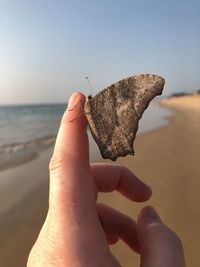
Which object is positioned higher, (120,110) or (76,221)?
(120,110)

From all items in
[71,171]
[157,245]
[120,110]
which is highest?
[120,110]

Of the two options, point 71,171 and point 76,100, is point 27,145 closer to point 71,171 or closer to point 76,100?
point 76,100

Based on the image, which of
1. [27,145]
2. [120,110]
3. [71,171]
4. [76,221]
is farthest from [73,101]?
[27,145]

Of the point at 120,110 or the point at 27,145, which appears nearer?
the point at 120,110

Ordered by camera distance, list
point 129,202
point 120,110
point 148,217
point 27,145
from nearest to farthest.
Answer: point 120,110 < point 148,217 < point 129,202 < point 27,145

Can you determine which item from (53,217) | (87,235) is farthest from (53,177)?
(87,235)

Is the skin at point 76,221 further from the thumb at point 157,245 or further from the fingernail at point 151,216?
the fingernail at point 151,216

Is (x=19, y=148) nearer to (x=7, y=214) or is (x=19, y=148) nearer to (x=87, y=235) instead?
(x=7, y=214)
